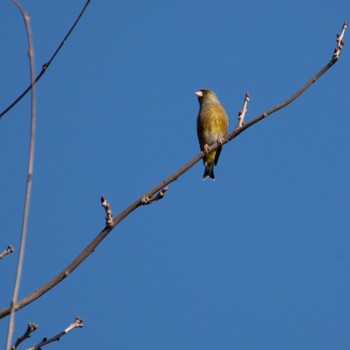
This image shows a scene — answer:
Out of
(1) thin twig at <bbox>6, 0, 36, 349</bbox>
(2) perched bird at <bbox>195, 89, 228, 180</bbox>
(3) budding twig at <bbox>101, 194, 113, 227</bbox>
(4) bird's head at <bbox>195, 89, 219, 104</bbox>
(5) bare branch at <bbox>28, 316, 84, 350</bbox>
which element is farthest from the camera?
(4) bird's head at <bbox>195, 89, 219, 104</bbox>

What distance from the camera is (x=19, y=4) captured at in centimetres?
231

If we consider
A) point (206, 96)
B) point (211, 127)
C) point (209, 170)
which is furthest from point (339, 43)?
point (206, 96)

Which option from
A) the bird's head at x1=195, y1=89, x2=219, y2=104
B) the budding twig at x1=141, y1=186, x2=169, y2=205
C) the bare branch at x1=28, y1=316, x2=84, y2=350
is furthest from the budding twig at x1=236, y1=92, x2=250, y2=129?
the bird's head at x1=195, y1=89, x2=219, y2=104

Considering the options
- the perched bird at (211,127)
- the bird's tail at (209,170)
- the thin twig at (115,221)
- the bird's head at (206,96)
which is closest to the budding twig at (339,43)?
the thin twig at (115,221)

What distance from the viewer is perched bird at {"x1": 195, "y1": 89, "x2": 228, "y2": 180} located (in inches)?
360

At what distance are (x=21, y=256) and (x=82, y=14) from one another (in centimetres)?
85

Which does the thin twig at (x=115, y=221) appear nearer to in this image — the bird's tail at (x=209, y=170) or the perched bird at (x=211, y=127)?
the perched bird at (x=211, y=127)

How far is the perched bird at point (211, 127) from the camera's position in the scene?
913cm

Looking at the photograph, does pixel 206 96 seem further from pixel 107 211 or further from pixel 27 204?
pixel 27 204

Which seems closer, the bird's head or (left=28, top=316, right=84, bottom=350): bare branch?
(left=28, top=316, right=84, bottom=350): bare branch

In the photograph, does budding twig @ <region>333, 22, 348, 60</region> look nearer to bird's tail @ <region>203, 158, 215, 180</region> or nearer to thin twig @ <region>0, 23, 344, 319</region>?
thin twig @ <region>0, 23, 344, 319</region>

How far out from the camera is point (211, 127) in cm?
917

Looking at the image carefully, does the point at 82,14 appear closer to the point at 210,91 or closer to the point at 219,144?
the point at 219,144

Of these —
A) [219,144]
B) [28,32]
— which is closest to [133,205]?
[28,32]
